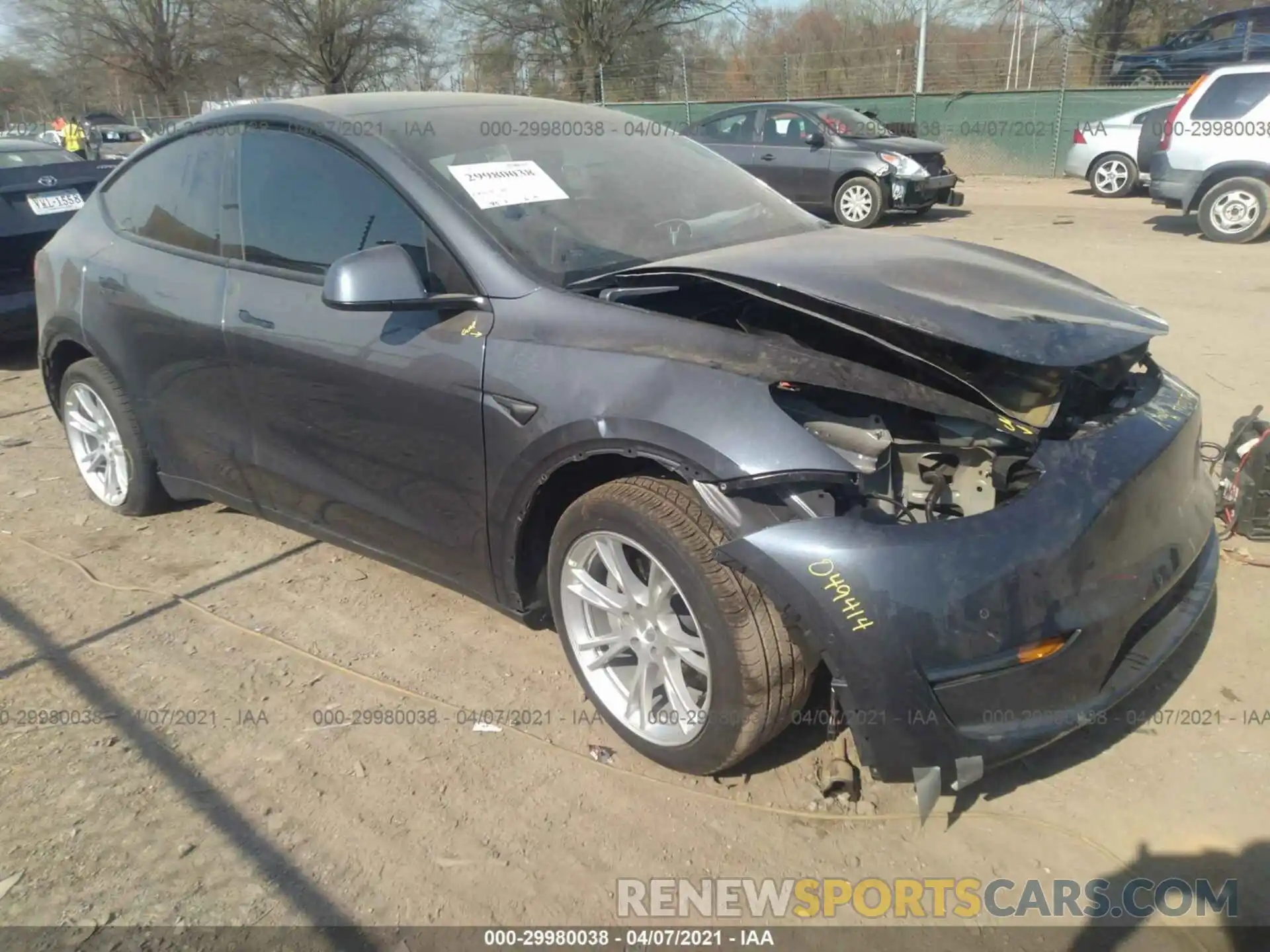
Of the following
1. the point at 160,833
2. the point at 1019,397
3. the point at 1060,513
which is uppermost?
the point at 1019,397

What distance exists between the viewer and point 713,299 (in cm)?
277

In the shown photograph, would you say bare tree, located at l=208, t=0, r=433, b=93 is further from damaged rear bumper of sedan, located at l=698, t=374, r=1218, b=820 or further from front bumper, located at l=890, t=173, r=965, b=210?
damaged rear bumper of sedan, located at l=698, t=374, r=1218, b=820

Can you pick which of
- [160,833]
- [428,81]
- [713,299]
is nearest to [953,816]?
[713,299]

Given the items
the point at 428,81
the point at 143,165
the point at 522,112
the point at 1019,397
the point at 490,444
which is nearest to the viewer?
the point at 1019,397

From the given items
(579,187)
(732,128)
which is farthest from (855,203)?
(579,187)

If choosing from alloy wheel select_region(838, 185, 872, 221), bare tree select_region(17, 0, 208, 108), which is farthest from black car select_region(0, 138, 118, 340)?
bare tree select_region(17, 0, 208, 108)

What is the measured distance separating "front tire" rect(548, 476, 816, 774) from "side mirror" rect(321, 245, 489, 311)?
757 millimetres

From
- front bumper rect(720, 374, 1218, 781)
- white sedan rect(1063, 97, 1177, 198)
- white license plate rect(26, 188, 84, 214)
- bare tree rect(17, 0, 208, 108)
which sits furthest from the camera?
bare tree rect(17, 0, 208, 108)

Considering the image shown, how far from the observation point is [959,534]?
212cm

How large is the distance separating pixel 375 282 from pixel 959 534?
1.66 metres

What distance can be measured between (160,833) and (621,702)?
1.25m

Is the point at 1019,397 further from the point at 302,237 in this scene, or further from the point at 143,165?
the point at 143,165

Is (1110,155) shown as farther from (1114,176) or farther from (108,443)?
(108,443)

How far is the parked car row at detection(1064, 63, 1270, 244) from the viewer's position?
32.8 feet
